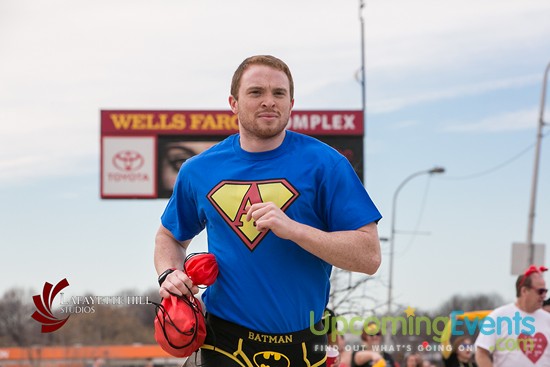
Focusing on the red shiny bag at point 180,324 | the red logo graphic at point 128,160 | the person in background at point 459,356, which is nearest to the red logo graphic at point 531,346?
the person in background at point 459,356

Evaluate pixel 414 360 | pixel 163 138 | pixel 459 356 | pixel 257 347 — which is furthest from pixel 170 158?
pixel 257 347

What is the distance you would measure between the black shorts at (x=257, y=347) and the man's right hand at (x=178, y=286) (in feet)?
0.87

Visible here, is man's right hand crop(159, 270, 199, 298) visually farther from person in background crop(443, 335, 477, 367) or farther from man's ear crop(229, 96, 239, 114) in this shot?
person in background crop(443, 335, 477, 367)

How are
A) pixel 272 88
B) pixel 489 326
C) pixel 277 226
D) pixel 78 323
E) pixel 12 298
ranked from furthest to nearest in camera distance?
pixel 78 323
pixel 12 298
pixel 489 326
pixel 272 88
pixel 277 226

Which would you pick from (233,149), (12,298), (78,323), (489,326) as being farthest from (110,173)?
(78,323)

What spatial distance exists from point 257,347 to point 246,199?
2.33 feet

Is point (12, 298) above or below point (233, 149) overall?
below

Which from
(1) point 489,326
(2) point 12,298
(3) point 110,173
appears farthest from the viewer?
(2) point 12,298

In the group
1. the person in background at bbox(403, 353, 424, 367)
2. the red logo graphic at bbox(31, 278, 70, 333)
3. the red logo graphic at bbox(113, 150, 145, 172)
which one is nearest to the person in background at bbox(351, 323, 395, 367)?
the person in background at bbox(403, 353, 424, 367)

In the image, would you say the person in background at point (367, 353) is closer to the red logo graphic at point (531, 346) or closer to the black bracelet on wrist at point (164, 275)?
the red logo graphic at point (531, 346)

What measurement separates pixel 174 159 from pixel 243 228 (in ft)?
71.5

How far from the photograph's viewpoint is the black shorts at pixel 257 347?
15.6 feet

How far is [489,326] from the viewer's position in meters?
9.79

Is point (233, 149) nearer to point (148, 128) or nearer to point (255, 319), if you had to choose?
point (255, 319)
